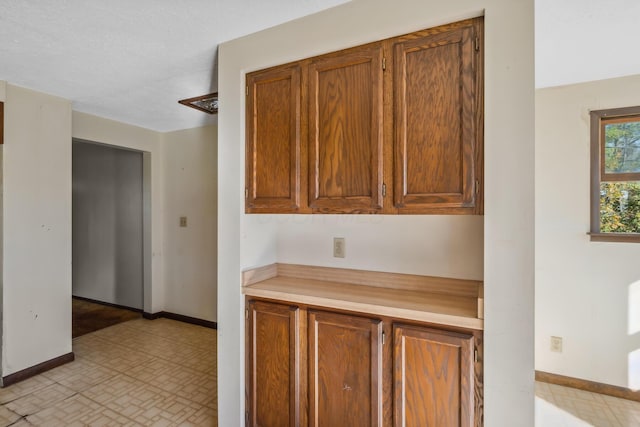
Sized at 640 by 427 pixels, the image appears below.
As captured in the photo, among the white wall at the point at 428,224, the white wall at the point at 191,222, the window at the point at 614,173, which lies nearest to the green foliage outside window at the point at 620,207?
the window at the point at 614,173

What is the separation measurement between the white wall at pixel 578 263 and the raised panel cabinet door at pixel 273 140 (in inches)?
77.1

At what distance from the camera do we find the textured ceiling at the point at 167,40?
5.03 feet

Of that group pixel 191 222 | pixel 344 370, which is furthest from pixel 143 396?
pixel 191 222

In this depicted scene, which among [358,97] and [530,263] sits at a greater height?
[358,97]

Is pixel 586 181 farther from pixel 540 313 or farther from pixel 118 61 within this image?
pixel 118 61

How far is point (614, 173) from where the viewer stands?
2.34 m

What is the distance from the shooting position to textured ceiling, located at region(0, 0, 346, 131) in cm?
154

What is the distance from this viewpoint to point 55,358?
277cm

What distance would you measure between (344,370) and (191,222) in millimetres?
2883

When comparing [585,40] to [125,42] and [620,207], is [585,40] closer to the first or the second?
[620,207]

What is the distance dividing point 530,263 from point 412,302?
0.52 metres

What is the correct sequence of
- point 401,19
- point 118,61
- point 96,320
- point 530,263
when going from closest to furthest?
point 530,263 → point 401,19 → point 118,61 → point 96,320

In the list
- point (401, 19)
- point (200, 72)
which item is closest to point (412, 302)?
point (401, 19)

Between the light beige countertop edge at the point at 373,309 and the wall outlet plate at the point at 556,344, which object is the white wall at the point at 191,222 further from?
the wall outlet plate at the point at 556,344
